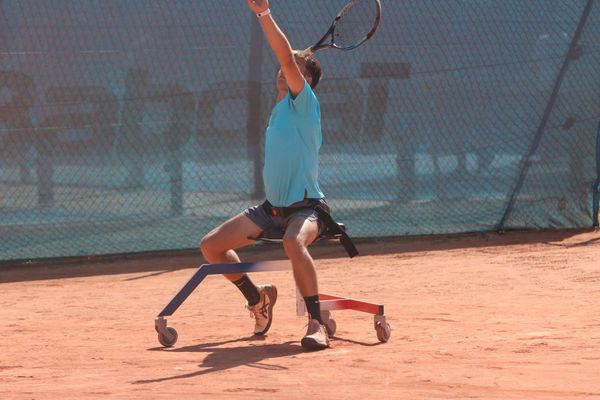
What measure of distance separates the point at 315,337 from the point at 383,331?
44cm

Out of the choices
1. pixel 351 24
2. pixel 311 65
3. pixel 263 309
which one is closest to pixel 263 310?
pixel 263 309

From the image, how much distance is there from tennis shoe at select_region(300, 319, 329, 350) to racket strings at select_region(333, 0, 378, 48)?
2.10 m

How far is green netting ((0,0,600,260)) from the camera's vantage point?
30.8ft

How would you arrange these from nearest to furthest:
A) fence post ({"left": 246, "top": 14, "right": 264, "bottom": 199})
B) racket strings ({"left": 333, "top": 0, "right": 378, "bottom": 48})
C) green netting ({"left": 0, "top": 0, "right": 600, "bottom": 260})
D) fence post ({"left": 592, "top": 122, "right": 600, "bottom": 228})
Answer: racket strings ({"left": 333, "top": 0, "right": 378, "bottom": 48})
green netting ({"left": 0, "top": 0, "right": 600, "bottom": 260})
fence post ({"left": 246, "top": 14, "right": 264, "bottom": 199})
fence post ({"left": 592, "top": 122, "right": 600, "bottom": 228})

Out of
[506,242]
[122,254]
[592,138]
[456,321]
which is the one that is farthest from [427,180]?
[456,321]

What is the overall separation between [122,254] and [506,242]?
349 centimetres

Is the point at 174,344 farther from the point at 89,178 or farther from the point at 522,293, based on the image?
the point at 89,178

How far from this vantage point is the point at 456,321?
639 centimetres

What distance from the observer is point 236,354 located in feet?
17.9

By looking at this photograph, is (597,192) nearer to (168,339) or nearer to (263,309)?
(263,309)

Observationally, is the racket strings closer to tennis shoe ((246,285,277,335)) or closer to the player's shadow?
tennis shoe ((246,285,277,335))

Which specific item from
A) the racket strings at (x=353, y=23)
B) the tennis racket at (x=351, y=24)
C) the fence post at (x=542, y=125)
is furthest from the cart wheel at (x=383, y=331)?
the fence post at (x=542, y=125)

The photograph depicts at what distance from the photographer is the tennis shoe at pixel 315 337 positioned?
17.8 ft

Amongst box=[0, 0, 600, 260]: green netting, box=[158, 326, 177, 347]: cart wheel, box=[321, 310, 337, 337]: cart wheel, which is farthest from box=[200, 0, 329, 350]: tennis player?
box=[0, 0, 600, 260]: green netting
